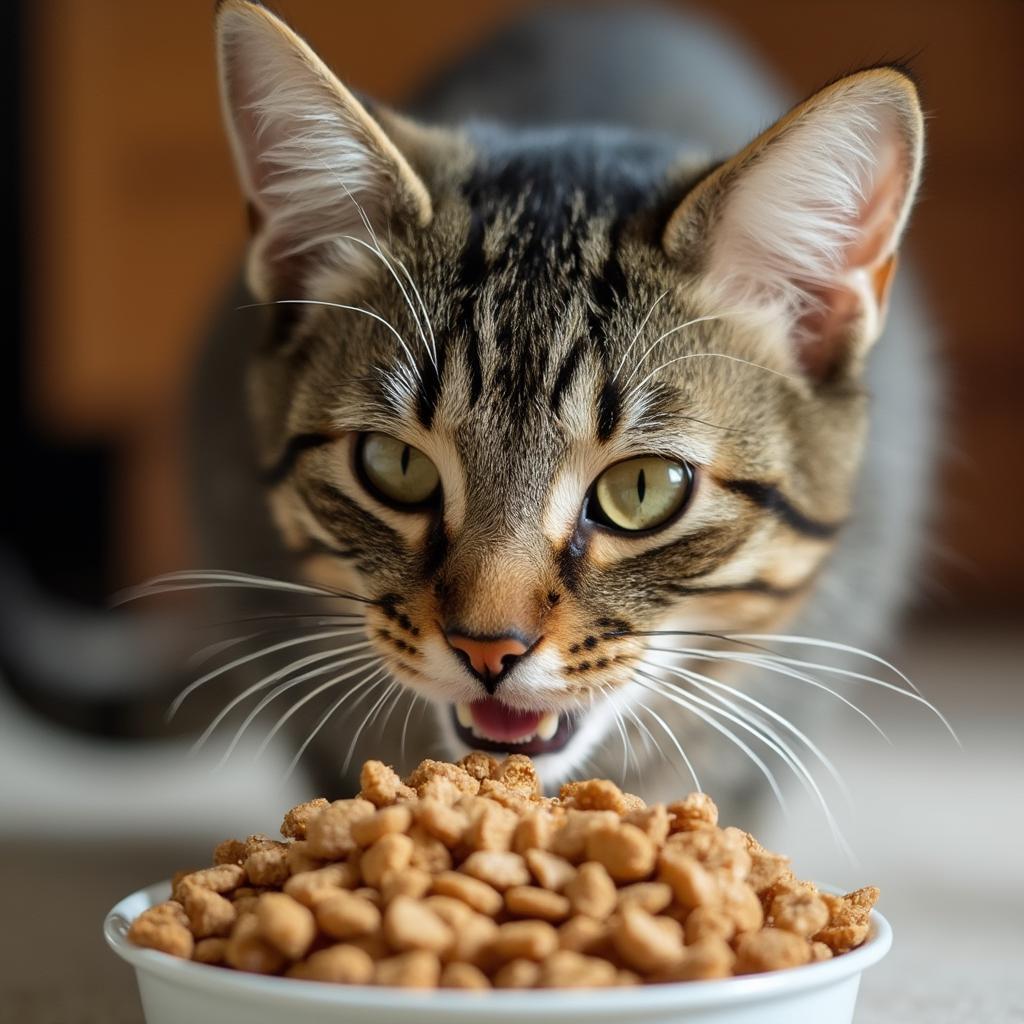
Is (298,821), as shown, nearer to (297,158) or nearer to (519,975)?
(519,975)

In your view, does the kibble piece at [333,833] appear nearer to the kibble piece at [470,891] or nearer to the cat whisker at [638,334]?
the kibble piece at [470,891]

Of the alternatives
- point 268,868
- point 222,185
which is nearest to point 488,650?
point 268,868

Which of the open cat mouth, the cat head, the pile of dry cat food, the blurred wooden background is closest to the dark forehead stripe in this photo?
the cat head

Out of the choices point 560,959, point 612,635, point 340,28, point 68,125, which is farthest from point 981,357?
point 560,959

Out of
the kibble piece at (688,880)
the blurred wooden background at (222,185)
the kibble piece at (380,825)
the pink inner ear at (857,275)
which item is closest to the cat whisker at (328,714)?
the kibble piece at (380,825)

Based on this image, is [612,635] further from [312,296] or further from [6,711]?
[6,711]

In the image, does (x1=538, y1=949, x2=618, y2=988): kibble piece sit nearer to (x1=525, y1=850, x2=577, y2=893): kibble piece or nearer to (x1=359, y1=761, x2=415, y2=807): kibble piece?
(x1=525, y1=850, x2=577, y2=893): kibble piece
